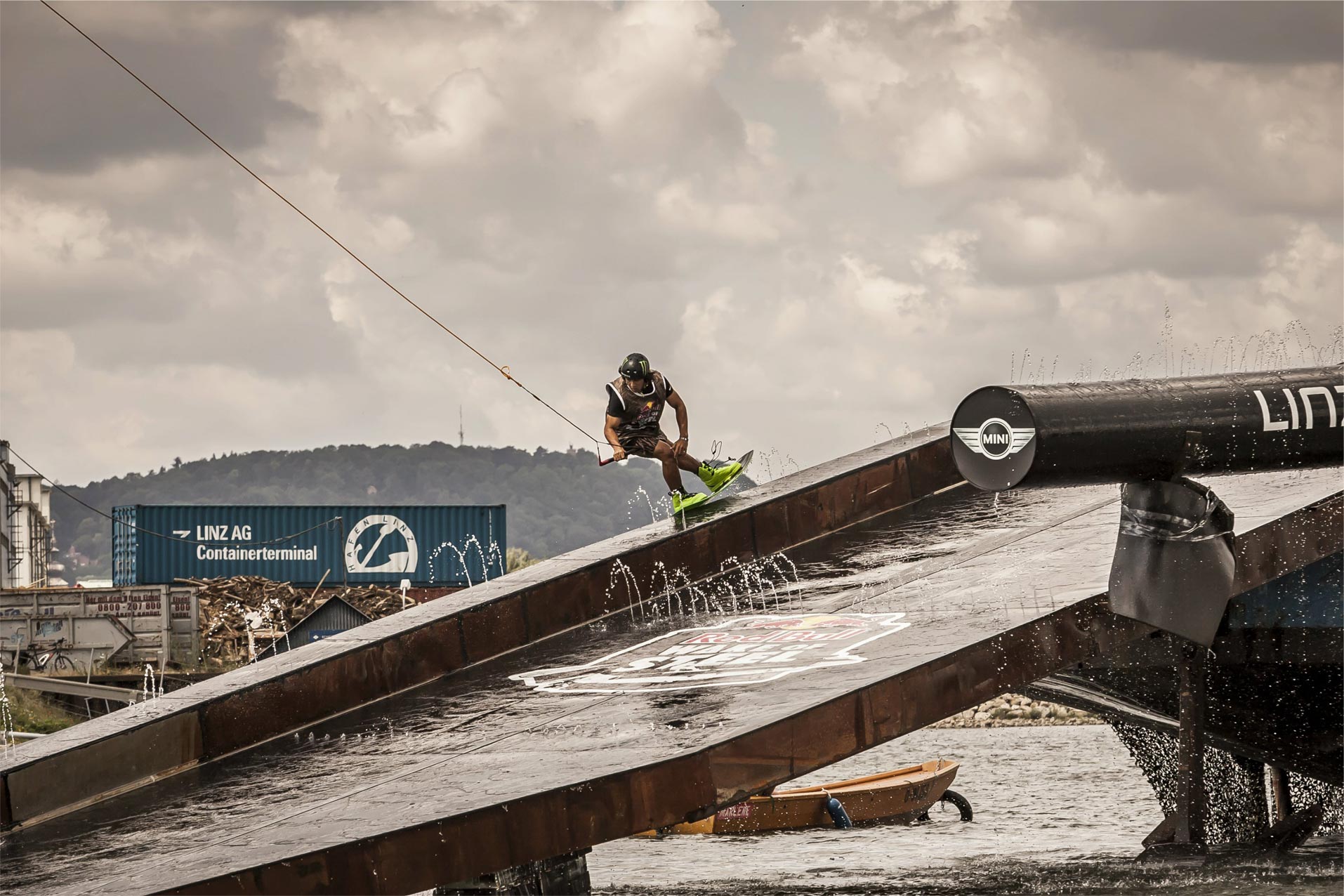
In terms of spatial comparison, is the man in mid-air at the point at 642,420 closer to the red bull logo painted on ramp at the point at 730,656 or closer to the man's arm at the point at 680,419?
the man's arm at the point at 680,419

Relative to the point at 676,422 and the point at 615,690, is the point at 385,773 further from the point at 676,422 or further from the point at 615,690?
the point at 676,422

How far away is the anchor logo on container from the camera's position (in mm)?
47906

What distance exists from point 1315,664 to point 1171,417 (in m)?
3.84

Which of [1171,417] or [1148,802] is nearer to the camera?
Result: [1171,417]

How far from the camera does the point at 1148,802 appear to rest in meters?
24.7

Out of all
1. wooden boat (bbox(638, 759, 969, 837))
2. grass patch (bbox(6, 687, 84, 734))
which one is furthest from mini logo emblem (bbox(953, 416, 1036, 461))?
grass patch (bbox(6, 687, 84, 734))

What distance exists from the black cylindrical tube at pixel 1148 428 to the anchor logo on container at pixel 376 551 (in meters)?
40.7

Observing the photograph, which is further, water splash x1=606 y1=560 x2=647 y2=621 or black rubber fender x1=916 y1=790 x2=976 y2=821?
black rubber fender x1=916 y1=790 x2=976 y2=821

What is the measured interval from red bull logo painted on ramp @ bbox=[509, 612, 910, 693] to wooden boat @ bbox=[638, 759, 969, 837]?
360 inches

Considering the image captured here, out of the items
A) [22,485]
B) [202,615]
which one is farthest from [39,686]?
[22,485]

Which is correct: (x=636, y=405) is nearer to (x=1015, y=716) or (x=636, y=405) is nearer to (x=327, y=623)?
(x=327, y=623)

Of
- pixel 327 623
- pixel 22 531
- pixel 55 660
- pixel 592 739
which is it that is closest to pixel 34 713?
pixel 55 660

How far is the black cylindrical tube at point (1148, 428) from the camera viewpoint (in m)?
8.20

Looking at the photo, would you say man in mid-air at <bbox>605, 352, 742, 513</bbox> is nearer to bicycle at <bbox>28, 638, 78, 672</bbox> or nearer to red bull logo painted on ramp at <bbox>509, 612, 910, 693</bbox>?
red bull logo painted on ramp at <bbox>509, 612, 910, 693</bbox>
